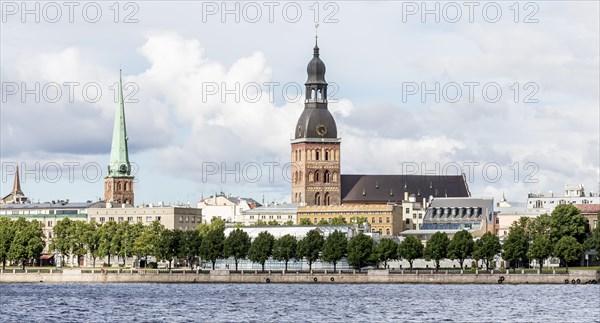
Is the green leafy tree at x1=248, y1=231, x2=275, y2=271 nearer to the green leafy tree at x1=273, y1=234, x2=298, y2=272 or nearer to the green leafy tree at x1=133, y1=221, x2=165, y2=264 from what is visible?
the green leafy tree at x1=273, y1=234, x2=298, y2=272

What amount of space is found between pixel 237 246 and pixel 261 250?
10.9 feet

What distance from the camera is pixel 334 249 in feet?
555

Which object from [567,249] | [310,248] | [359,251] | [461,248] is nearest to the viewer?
[567,249]

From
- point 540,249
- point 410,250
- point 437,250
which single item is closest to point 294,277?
point 410,250

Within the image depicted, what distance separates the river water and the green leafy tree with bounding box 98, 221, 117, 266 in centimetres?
2799

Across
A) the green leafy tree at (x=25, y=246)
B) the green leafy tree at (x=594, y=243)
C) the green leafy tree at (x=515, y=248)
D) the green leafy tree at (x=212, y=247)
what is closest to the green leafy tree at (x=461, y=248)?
the green leafy tree at (x=515, y=248)

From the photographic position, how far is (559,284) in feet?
503

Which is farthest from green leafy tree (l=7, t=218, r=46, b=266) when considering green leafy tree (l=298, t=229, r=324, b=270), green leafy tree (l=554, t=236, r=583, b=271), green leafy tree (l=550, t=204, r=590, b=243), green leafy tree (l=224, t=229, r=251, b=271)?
green leafy tree (l=554, t=236, r=583, b=271)

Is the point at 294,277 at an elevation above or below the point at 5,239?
below

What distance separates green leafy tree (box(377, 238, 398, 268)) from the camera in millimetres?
169625

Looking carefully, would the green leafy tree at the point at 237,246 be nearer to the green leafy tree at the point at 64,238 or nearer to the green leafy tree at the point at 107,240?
the green leafy tree at the point at 107,240

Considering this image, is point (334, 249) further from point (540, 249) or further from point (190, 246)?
point (540, 249)

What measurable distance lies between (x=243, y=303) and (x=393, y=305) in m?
11.8

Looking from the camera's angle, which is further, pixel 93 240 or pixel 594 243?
pixel 93 240
